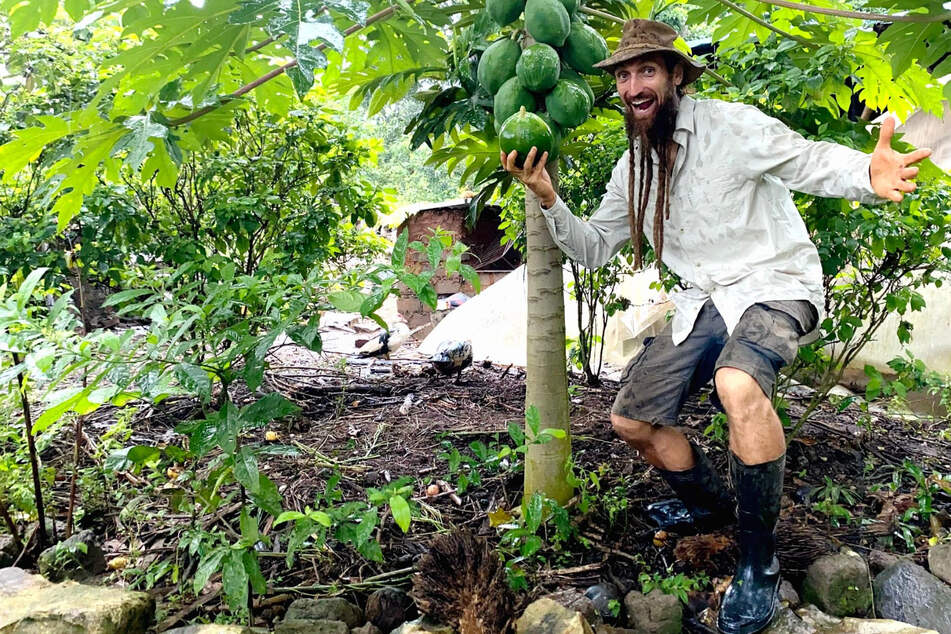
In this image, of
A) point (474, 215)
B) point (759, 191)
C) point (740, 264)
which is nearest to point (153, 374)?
point (474, 215)

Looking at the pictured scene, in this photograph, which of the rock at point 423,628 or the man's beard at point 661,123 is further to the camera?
the man's beard at point 661,123

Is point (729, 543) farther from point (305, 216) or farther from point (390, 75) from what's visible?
point (305, 216)

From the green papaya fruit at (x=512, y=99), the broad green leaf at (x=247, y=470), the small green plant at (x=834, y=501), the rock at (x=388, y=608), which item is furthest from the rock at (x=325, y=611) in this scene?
the small green plant at (x=834, y=501)

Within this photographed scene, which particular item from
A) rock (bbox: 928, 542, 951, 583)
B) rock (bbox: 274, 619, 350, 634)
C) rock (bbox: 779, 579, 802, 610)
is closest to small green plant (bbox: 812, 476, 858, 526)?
rock (bbox: 928, 542, 951, 583)

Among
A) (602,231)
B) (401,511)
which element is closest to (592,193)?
(602,231)

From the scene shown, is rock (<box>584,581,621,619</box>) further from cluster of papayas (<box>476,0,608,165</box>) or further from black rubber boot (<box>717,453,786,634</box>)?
cluster of papayas (<box>476,0,608,165</box>)

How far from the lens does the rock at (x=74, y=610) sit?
176 cm

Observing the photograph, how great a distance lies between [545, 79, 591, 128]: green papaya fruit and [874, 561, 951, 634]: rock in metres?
1.85

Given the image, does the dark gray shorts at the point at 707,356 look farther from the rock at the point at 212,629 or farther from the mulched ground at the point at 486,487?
the rock at the point at 212,629

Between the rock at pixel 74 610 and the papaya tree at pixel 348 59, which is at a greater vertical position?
the papaya tree at pixel 348 59

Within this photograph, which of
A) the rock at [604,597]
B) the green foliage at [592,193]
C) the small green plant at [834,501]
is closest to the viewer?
the rock at [604,597]

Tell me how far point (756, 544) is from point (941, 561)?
0.74m

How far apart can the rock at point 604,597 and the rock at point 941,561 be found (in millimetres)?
1123

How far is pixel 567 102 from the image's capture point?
1952mm
